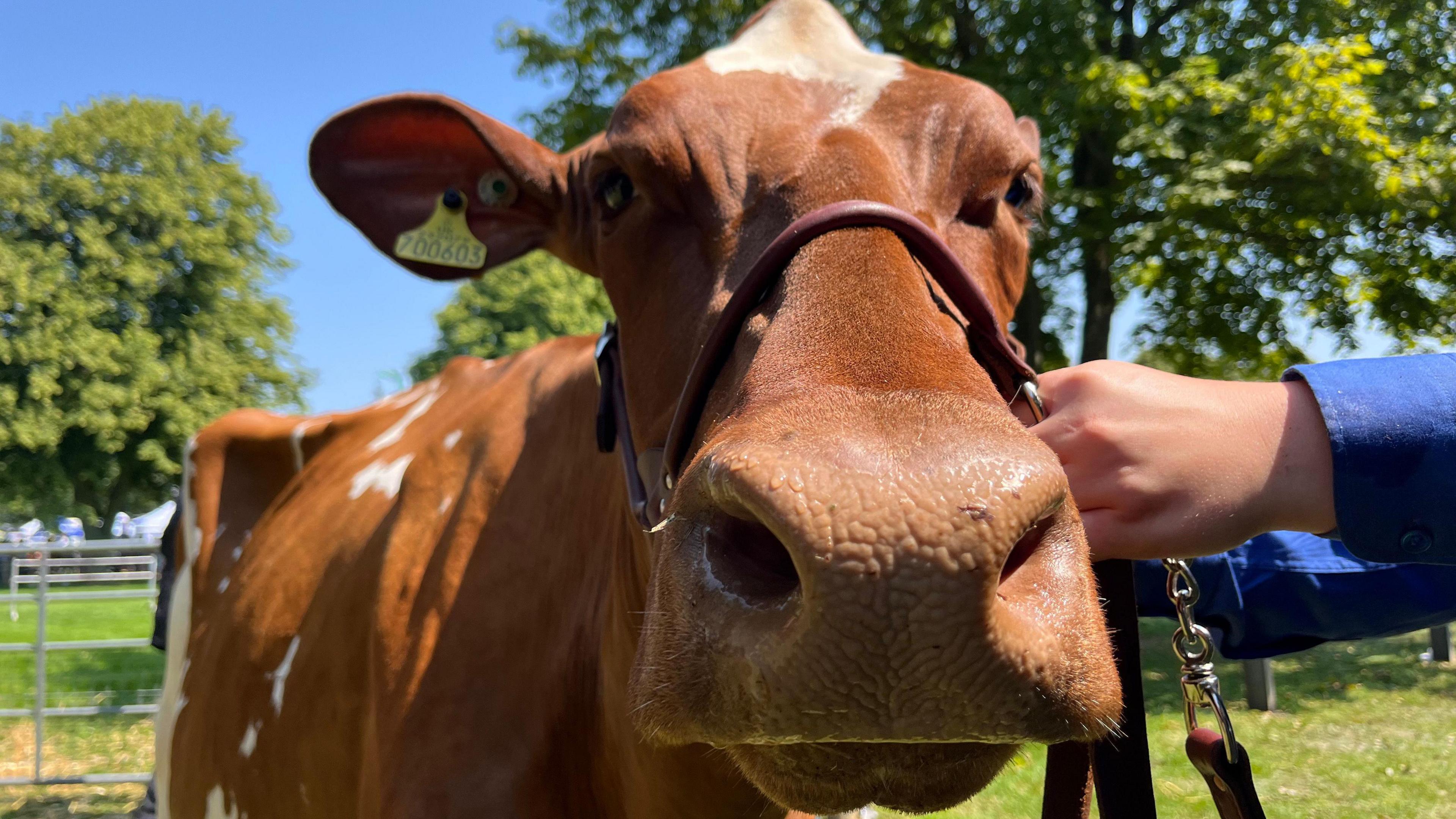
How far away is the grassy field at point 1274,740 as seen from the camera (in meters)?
5.65

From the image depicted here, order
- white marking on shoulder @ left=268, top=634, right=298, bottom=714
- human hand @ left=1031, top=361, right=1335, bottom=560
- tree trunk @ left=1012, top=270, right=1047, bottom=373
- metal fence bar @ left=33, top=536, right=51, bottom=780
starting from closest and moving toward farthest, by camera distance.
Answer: human hand @ left=1031, top=361, right=1335, bottom=560 → white marking on shoulder @ left=268, top=634, right=298, bottom=714 → metal fence bar @ left=33, top=536, right=51, bottom=780 → tree trunk @ left=1012, top=270, right=1047, bottom=373

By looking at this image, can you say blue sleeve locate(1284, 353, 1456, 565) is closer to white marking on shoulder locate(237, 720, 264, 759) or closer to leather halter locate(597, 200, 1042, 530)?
leather halter locate(597, 200, 1042, 530)

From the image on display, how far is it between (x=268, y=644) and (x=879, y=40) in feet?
33.4

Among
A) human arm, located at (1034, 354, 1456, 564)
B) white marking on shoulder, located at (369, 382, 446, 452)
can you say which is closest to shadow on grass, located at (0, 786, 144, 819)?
white marking on shoulder, located at (369, 382, 446, 452)

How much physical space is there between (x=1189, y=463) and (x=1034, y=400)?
0.24m

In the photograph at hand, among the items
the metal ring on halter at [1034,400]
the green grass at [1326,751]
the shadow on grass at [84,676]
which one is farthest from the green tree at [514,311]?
the metal ring on halter at [1034,400]

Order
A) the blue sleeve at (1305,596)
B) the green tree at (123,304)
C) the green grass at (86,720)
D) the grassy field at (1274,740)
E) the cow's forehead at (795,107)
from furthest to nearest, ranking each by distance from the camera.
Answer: the green tree at (123,304) → the green grass at (86,720) → the grassy field at (1274,740) → the blue sleeve at (1305,596) → the cow's forehead at (795,107)

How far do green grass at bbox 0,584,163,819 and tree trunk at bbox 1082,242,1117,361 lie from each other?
407 inches

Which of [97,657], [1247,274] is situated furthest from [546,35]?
[97,657]

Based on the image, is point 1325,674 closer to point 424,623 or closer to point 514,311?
point 424,623

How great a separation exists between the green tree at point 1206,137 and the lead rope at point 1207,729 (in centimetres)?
786

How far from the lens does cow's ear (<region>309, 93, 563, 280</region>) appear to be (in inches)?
96.1

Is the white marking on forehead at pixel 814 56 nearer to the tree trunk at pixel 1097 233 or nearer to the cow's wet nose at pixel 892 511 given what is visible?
the cow's wet nose at pixel 892 511

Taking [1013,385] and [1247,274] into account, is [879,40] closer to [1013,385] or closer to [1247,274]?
[1247,274]
